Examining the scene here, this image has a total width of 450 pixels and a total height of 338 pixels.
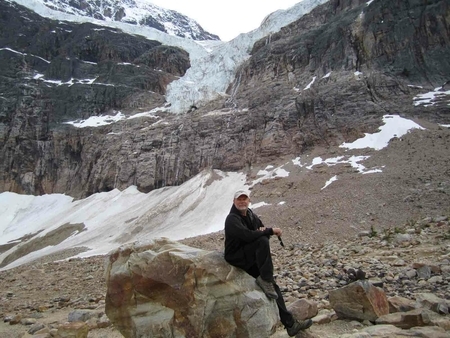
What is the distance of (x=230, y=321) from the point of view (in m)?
5.15

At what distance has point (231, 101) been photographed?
171 ft

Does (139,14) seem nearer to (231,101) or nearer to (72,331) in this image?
(231,101)

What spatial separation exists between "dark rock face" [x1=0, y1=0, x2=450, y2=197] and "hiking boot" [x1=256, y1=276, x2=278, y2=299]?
34.1 metres

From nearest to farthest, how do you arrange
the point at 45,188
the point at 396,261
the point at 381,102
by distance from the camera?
the point at 396,261 < the point at 381,102 < the point at 45,188

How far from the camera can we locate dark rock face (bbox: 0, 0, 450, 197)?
39.4 metres

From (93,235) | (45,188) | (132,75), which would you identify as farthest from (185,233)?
(132,75)

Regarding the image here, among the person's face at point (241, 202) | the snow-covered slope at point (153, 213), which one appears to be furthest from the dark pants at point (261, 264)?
the snow-covered slope at point (153, 213)

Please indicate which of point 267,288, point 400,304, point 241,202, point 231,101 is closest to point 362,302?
point 400,304

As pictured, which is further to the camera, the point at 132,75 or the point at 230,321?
the point at 132,75

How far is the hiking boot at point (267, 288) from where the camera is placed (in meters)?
5.16

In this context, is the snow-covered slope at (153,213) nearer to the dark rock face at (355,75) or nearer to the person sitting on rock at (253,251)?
the dark rock face at (355,75)

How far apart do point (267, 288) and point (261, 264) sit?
1.31ft

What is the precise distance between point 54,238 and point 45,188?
2722 cm

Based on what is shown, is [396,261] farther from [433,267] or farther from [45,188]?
[45,188]
